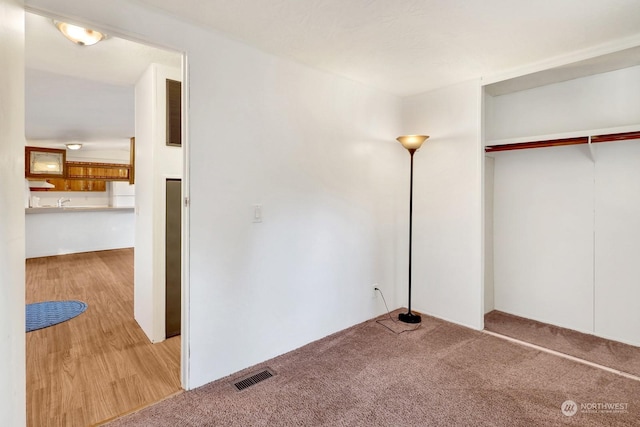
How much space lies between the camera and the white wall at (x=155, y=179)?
2.80 m

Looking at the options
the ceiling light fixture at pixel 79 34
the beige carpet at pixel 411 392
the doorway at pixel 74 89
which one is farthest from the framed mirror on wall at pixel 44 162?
the beige carpet at pixel 411 392

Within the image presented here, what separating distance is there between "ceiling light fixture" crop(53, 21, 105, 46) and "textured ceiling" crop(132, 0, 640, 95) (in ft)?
2.13

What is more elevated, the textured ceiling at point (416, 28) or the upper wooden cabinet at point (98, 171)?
the textured ceiling at point (416, 28)

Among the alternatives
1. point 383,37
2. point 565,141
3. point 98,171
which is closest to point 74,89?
point 383,37

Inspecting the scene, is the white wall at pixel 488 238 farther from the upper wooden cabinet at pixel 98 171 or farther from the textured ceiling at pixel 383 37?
the upper wooden cabinet at pixel 98 171

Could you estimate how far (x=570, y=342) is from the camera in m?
2.79

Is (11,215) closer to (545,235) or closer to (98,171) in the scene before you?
(545,235)

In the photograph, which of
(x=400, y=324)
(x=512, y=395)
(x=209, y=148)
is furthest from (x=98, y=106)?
(x=512, y=395)

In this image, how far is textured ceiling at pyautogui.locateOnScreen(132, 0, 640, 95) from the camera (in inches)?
73.4

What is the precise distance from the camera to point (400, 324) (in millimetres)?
3209

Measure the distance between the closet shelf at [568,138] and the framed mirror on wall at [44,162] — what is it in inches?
344

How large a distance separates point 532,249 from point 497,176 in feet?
2.73

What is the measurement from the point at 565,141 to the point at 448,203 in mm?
1082

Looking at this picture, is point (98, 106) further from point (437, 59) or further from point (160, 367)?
point (437, 59)
